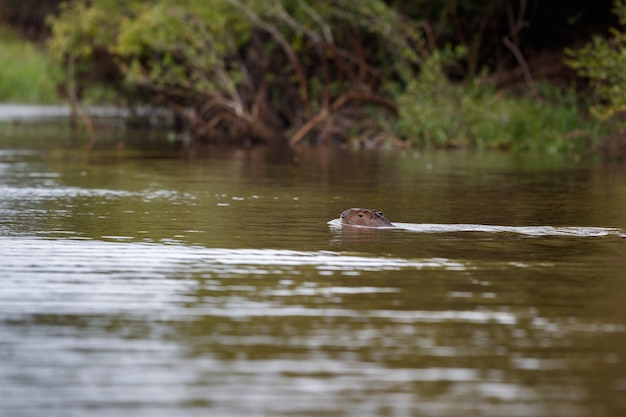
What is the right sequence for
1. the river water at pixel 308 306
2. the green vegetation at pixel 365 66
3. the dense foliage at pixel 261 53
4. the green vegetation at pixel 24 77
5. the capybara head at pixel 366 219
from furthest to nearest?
the green vegetation at pixel 24 77, the dense foliage at pixel 261 53, the green vegetation at pixel 365 66, the capybara head at pixel 366 219, the river water at pixel 308 306

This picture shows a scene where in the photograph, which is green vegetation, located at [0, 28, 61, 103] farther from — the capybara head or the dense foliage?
the capybara head

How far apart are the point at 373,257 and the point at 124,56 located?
3267 cm

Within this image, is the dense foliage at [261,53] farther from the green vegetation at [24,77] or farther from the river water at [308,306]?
the green vegetation at [24,77]

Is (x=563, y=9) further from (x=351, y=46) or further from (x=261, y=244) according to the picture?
(x=261, y=244)

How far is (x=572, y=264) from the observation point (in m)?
11.4

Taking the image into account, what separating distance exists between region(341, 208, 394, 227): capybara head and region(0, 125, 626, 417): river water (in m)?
0.21

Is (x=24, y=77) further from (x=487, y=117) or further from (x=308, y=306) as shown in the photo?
(x=308, y=306)

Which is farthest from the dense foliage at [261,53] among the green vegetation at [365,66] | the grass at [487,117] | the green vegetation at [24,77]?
the green vegetation at [24,77]

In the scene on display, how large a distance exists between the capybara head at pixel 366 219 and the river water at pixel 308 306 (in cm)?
21

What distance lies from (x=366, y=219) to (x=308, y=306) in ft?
17.1

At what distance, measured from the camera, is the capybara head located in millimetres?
14195

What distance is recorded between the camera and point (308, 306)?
9.05 m

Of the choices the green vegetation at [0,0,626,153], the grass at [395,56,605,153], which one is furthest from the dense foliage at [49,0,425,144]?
the grass at [395,56,605,153]

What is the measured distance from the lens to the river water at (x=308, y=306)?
6.68 meters
